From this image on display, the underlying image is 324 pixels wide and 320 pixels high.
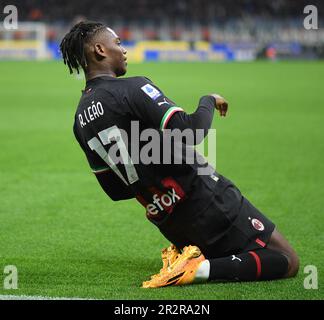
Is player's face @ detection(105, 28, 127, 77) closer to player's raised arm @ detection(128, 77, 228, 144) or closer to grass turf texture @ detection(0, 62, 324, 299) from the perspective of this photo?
player's raised arm @ detection(128, 77, 228, 144)

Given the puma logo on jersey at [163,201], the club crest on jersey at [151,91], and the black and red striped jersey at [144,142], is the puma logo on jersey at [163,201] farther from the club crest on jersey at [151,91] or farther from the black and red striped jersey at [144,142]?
the club crest on jersey at [151,91]

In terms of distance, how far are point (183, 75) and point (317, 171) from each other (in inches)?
657

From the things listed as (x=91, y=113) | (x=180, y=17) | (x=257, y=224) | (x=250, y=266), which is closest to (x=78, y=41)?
(x=91, y=113)

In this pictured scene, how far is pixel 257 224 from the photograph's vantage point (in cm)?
500

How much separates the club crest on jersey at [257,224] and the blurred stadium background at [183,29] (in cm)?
3093

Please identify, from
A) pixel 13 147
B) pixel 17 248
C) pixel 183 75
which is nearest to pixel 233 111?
pixel 13 147

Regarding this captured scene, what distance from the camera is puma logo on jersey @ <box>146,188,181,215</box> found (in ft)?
15.9

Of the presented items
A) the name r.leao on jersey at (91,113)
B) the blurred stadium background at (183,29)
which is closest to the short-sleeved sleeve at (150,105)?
the name r.leao on jersey at (91,113)

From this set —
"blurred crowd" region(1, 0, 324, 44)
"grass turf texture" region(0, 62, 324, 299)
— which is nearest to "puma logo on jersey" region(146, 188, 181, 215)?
"grass turf texture" region(0, 62, 324, 299)

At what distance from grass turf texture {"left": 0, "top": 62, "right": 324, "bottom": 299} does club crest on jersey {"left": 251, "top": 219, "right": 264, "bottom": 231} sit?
14.2 inches

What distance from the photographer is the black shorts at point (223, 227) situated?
4.90 m

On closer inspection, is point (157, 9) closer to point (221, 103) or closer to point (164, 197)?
point (221, 103)
